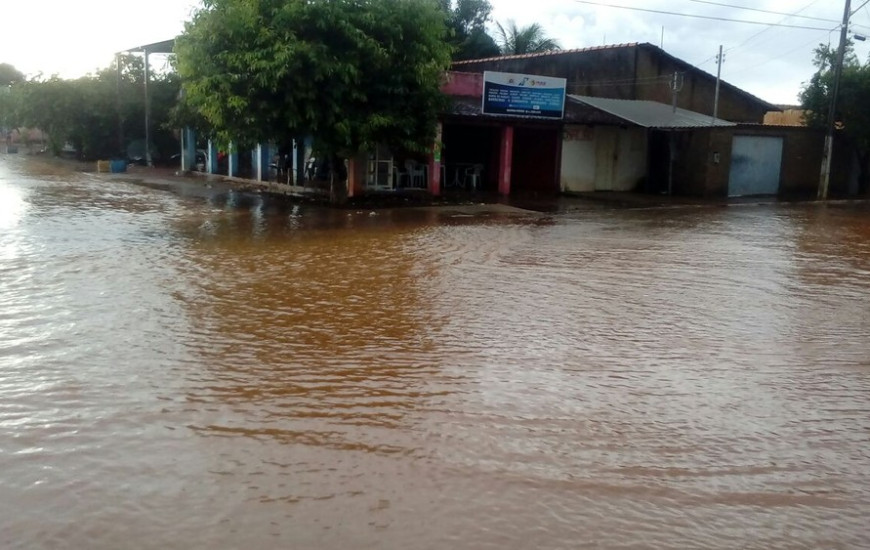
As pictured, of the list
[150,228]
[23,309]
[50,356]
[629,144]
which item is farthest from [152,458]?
[629,144]

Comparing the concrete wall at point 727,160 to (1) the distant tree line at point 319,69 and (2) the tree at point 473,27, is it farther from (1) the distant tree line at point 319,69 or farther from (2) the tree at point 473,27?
(2) the tree at point 473,27

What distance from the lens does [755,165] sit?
28312mm

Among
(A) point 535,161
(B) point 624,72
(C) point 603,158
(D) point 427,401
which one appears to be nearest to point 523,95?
(A) point 535,161

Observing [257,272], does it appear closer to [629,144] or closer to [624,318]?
[624,318]

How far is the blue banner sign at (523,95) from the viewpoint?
2355cm

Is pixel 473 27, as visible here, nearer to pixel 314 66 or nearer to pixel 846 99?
pixel 846 99

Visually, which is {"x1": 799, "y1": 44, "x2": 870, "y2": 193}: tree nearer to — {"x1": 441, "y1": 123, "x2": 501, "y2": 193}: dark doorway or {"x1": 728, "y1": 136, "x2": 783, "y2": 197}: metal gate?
{"x1": 728, "y1": 136, "x2": 783, "y2": 197}: metal gate

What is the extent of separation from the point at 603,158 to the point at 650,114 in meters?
2.10

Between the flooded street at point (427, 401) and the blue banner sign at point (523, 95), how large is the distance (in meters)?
11.4

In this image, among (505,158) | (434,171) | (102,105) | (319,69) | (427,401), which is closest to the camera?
(427,401)

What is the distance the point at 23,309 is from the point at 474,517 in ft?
20.8

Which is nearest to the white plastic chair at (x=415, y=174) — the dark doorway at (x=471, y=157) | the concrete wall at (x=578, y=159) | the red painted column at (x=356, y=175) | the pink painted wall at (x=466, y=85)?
the red painted column at (x=356, y=175)

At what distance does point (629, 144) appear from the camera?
94.2ft

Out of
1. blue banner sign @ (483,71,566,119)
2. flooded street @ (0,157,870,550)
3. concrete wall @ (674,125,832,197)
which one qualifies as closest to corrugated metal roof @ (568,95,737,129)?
concrete wall @ (674,125,832,197)
